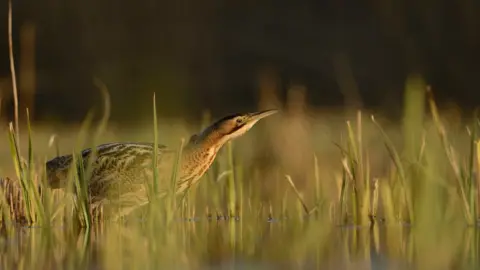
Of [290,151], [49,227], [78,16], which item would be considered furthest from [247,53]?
[49,227]

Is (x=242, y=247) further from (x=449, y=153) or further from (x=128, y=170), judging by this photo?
(x=128, y=170)

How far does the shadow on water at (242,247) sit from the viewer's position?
525cm

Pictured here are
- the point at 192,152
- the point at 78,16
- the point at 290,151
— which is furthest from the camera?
the point at 78,16

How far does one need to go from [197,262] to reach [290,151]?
477 centimetres

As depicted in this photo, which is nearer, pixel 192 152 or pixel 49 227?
pixel 49 227

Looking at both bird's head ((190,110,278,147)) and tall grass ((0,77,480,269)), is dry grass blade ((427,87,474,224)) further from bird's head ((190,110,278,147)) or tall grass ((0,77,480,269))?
bird's head ((190,110,278,147))

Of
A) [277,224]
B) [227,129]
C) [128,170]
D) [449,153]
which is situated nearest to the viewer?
[449,153]

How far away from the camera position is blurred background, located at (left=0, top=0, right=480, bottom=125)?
18.0 m

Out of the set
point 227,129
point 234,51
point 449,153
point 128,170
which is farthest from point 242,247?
point 234,51

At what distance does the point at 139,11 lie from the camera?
899 inches

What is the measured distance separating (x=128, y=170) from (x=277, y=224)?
2.92 feet

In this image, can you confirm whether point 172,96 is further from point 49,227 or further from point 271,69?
point 49,227

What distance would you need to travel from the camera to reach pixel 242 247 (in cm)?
580

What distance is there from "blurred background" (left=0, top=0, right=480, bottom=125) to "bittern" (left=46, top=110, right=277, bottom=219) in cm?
928
